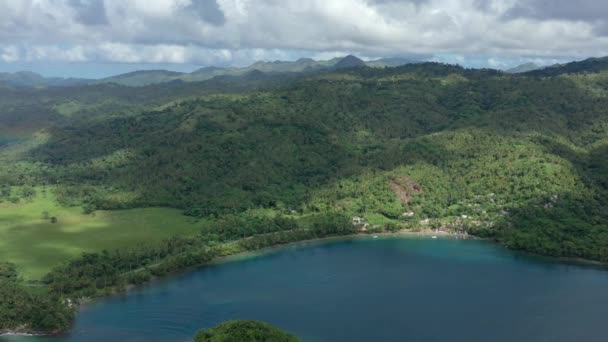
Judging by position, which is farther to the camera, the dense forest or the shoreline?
the dense forest

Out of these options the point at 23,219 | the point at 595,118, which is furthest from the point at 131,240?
the point at 595,118

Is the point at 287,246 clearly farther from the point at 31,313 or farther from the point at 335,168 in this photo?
the point at 31,313

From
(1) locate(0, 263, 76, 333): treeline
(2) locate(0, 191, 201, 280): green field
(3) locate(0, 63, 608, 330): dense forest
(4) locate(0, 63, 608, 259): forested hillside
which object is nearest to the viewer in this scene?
(1) locate(0, 263, 76, 333): treeline

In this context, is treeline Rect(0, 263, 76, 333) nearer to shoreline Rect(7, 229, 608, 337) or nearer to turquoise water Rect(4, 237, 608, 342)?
shoreline Rect(7, 229, 608, 337)

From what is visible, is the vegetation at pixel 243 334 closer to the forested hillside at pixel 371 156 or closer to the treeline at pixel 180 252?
the treeline at pixel 180 252

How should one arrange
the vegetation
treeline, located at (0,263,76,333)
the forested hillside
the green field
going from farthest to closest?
the forested hillside < the green field < treeline, located at (0,263,76,333) < the vegetation

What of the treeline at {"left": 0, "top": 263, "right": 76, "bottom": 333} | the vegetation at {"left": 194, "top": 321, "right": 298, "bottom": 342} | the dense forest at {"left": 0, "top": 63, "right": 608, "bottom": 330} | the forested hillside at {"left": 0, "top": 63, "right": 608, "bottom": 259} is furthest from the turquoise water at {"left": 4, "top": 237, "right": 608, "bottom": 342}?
the forested hillside at {"left": 0, "top": 63, "right": 608, "bottom": 259}

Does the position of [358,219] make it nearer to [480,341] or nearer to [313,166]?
[313,166]

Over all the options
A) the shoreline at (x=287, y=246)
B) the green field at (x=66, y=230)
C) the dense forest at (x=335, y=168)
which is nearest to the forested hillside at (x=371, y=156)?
the dense forest at (x=335, y=168)
